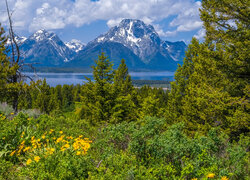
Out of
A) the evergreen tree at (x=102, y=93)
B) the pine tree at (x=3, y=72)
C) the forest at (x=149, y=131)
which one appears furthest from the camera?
the evergreen tree at (x=102, y=93)

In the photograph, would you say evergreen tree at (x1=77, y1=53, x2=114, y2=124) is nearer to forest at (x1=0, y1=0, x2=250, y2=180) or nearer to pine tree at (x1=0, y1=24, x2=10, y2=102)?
forest at (x1=0, y1=0, x2=250, y2=180)

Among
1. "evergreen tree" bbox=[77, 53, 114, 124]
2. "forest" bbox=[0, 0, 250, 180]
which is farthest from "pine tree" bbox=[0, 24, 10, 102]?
"evergreen tree" bbox=[77, 53, 114, 124]

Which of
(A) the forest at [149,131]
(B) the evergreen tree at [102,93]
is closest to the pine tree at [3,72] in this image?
(A) the forest at [149,131]

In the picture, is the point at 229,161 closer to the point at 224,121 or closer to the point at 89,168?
the point at 89,168

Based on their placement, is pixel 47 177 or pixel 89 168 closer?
pixel 47 177

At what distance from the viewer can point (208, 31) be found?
1120cm

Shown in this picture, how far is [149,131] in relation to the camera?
14.5 ft

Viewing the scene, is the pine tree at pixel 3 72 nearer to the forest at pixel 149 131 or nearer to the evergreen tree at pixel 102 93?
the forest at pixel 149 131

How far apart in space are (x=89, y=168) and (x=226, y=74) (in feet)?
31.7

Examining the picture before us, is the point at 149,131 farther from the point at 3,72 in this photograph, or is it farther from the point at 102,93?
the point at 102,93

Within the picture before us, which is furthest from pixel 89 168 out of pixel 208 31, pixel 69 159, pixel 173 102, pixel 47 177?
pixel 173 102

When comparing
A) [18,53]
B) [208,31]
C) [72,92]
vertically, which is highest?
[208,31]

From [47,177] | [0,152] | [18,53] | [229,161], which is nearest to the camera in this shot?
[47,177]

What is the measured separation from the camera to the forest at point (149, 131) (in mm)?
3566
